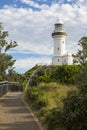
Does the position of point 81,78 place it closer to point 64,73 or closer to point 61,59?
point 64,73

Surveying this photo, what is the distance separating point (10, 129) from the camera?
18203 millimetres

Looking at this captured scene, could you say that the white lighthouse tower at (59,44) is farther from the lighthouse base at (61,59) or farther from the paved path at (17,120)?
the paved path at (17,120)

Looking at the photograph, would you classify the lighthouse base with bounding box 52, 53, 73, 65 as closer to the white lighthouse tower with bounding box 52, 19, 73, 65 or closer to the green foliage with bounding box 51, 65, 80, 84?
the white lighthouse tower with bounding box 52, 19, 73, 65

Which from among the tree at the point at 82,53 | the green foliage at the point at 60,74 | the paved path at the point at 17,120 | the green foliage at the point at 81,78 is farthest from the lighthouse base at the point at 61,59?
the green foliage at the point at 81,78

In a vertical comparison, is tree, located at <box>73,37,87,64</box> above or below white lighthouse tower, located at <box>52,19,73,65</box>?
below

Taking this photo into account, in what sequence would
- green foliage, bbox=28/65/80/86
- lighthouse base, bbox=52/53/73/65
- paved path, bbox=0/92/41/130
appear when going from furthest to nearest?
lighthouse base, bbox=52/53/73/65 < green foliage, bbox=28/65/80/86 < paved path, bbox=0/92/41/130

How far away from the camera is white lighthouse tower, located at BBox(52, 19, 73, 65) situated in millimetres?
76119

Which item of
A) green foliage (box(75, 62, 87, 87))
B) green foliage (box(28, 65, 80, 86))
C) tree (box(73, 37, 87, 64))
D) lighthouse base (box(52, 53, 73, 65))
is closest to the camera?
green foliage (box(75, 62, 87, 87))

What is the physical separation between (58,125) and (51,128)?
40.4 inches

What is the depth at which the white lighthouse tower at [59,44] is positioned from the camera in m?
76.1

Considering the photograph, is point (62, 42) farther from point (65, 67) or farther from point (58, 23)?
point (65, 67)

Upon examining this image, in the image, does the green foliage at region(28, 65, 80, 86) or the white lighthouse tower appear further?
the white lighthouse tower

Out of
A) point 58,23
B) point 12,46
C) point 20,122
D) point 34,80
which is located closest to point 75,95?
point 20,122

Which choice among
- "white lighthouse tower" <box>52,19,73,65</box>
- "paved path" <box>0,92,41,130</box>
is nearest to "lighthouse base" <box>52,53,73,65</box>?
"white lighthouse tower" <box>52,19,73,65</box>
